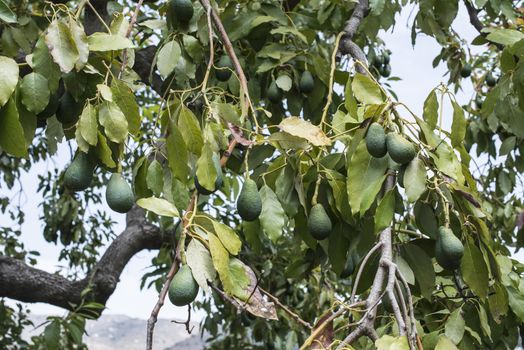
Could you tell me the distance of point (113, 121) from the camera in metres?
1.22

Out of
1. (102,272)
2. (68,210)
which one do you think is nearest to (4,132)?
(102,272)

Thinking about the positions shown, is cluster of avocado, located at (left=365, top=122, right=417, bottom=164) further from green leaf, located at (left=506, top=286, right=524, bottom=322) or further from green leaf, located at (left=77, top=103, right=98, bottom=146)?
green leaf, located at (left=506, top=286, right=524, bottom=322)

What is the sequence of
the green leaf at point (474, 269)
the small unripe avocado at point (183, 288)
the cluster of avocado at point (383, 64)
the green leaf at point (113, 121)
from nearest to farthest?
1. the small unripe avocado at point (183, 288)
2. the green leaf at point (113, 121)
3. the green leaf at point (474, 269)
4. the cluster of avocado at point (383, 64)

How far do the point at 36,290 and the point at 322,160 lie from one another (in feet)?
9.05

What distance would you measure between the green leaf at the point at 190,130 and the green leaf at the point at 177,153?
16mm

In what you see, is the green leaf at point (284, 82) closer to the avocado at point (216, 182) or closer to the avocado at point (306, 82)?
the avocado at point (306, 82)

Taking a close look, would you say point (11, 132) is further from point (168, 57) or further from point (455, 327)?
point (455, 327)

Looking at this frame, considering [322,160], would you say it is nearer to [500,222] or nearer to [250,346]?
[500,222]

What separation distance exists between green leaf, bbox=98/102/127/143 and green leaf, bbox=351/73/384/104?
1.63ft

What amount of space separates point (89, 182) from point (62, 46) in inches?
9.0

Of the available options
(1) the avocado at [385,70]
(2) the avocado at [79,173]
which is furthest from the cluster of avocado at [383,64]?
(2) the avocado at [79,173]

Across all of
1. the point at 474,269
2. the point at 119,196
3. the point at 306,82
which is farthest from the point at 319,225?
the point at 306,82

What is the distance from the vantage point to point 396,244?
169 centimetres

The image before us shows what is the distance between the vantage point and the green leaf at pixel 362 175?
149 cm
